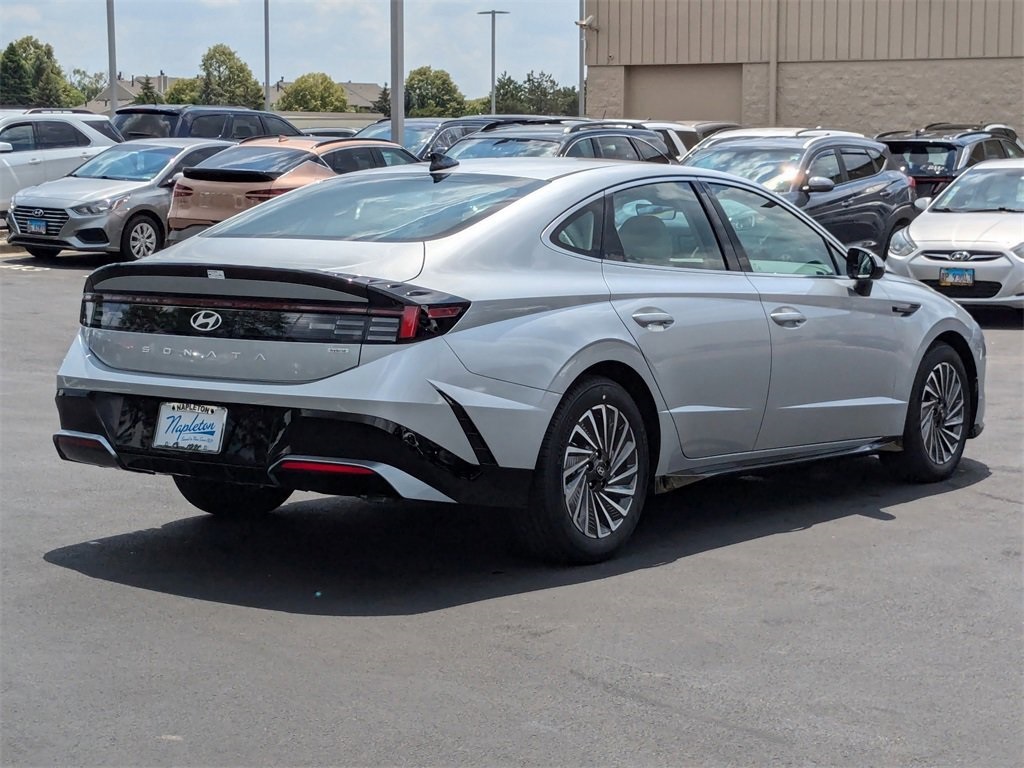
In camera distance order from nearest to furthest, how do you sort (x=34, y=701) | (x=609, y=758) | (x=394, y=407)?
1. (x=609, y=758)
2. (x=34, y=701)
3. (x=394, y=407)

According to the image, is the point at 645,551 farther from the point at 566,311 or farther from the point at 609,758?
the point at 609,758

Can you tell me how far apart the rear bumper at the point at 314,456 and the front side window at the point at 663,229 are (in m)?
1.29

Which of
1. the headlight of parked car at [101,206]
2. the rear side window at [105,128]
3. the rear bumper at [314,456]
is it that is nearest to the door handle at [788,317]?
the rear bumper at [314,456]

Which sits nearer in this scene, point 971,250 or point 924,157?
point 971,250

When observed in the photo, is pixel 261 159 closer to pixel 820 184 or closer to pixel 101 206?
pixel 101 206

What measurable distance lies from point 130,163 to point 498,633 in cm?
1625

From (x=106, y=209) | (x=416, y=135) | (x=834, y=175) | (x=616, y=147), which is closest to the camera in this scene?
(x=834, y=175)

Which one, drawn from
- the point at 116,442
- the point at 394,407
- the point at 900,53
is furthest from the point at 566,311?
the point at 900,53

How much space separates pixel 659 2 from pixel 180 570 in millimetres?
35676

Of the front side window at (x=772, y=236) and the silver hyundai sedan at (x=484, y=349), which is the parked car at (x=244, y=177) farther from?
the silver hyundai sedan at (x=484, y=349)

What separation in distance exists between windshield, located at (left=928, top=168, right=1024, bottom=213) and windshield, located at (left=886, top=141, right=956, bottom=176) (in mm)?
5036

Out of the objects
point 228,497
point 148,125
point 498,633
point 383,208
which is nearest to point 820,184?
point 383,208

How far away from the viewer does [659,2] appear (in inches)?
1555

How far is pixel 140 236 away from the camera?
19.2 m
